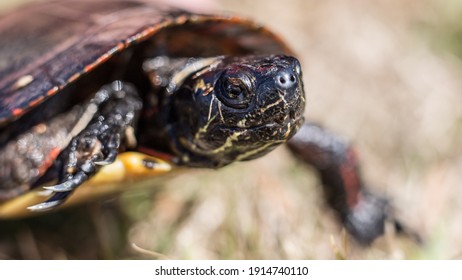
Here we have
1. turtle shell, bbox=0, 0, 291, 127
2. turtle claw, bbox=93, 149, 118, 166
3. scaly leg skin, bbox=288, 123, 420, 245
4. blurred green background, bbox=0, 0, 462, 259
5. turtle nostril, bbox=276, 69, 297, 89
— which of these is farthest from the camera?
scaly leg skin, bbox=288, 123, 420, 245

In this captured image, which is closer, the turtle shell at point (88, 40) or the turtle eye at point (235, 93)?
the turtle eye at point (235, 93)

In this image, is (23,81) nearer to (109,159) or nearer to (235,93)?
(109,159)

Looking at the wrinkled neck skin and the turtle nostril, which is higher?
the turtle nostril

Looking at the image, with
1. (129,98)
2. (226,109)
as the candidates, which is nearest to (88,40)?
(129,98)

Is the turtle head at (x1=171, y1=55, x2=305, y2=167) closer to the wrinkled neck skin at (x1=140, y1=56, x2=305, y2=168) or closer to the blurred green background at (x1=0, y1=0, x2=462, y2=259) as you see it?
the wrinkled neck skin at (x1=140, y1=56, x2=305, y2=168)

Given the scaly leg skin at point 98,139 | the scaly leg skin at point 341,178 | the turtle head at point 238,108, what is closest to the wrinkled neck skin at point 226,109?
the turtle head at point 238,108

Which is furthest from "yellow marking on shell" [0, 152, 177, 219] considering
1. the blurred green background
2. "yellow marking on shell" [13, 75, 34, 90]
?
"yellow marking on shell" [13, 75, 34, 90]

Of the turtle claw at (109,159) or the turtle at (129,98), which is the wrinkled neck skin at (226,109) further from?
the turtle claw at (109,159)

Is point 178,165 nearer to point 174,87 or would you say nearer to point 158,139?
point 158,139
